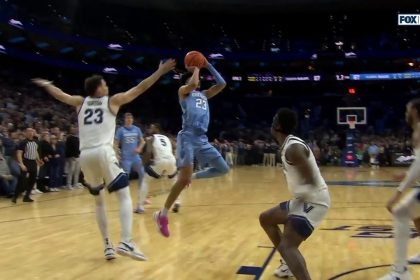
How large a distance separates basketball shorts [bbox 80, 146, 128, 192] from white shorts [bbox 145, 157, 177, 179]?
3.98 metres

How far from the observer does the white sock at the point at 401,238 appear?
14.2 feet

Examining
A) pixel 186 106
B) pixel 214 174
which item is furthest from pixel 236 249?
pixel 186 106

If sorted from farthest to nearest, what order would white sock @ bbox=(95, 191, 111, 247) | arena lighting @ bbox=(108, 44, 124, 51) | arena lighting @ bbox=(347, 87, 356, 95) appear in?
arena lighting @ bbox=(347, 87, 356, 95), arena lighting @ bbox=(108, 44, 124, 51), white sock @ bbox=(95, 191, 111, 247)

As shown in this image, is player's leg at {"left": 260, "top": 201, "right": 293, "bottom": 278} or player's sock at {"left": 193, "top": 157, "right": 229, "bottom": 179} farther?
player's sock at {"left": 193, "top": 157, "right": 229, "bottom": 179}

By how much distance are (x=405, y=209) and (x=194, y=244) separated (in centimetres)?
267

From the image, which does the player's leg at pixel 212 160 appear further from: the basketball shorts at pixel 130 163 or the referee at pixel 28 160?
the referee at pixel 28 160

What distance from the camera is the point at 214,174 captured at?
21.2 feet

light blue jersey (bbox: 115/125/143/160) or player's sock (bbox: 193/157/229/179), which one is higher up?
light blue jersey (bbox: 115/125/143/160)

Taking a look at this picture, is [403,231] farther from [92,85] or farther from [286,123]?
[92,85]

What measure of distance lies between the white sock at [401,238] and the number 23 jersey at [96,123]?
2.78 m

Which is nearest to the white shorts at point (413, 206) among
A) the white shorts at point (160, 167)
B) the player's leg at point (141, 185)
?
the white shorts at point (160, 167)

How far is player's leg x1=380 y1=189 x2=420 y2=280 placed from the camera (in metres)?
4.31

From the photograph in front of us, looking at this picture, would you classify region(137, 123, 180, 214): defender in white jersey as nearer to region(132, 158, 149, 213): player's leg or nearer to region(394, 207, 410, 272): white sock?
region(132, 158, 149, 213): player's leg

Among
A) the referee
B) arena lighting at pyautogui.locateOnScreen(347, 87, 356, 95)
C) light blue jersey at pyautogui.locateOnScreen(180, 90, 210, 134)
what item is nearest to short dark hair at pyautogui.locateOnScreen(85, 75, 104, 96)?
light blue jersey at pyautogui.locateOnScreen(180, 90, 210, 134)
